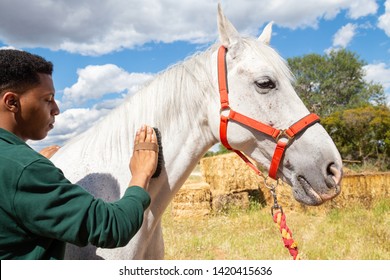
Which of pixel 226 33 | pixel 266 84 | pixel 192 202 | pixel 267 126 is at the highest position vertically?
pixel 226 33

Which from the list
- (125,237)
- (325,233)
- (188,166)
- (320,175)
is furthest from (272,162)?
(325,233)

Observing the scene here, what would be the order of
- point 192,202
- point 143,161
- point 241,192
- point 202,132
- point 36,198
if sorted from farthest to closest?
point 241,192, point 192,202, point 202,132, point 143,161, point 36,198

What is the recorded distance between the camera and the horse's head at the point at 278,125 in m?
2.32

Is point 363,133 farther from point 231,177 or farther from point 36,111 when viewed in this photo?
point 36,111

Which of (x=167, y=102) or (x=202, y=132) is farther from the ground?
(x=167, y=102)

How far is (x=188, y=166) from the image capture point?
94.8 inches

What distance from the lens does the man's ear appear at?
150 cm

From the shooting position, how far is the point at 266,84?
236 cm

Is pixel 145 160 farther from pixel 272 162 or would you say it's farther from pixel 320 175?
pixel 320 175

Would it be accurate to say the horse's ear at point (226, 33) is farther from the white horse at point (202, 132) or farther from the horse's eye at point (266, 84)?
the horse's eye at point (266, 84)

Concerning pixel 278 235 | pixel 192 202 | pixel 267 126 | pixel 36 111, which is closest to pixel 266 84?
pixel 267 126

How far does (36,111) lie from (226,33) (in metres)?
1.44

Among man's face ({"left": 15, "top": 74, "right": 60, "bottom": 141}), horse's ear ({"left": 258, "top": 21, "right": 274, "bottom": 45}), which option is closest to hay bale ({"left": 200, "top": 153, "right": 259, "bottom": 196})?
horse's ear ({"left": 258, "top": 21, "right": 274, "bottom": 45})

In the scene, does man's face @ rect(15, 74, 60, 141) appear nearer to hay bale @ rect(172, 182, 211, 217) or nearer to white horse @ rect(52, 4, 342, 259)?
white horse @ rect(52, 4, 342, 259)
